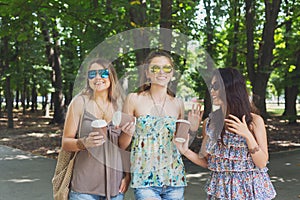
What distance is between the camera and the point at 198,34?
31.5ft

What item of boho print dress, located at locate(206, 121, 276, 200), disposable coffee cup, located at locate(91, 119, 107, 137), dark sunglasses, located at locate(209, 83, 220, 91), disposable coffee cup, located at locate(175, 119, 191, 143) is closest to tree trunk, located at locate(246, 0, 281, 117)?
boho print dress, located at locate(206, 121, 276, 200)

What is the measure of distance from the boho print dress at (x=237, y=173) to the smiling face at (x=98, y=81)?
804 mm

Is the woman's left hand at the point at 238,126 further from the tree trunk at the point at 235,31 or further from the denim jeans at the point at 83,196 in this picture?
the tree trunk at the point at 235,31

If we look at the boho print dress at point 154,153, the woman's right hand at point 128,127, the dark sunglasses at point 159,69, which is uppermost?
the dark sunglasses at point 159,69

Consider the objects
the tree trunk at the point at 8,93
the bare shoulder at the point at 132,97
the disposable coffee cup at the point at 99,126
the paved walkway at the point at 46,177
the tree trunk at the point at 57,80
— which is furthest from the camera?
the tree trunk at the point at 57,80

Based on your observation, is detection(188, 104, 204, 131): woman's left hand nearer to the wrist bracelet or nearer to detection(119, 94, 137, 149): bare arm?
detection(119, 94, 137, 149): bare arm

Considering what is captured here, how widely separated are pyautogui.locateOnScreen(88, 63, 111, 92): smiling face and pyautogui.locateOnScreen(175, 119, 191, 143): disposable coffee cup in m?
0.55

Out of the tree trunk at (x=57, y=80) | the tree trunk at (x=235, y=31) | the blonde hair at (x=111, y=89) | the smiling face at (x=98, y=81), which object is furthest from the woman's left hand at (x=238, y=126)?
the tree trunk at (x=57, y=80)

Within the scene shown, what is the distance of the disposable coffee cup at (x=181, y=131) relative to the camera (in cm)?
250

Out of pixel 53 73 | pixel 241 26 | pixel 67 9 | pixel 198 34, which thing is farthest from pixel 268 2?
pixel 53 73

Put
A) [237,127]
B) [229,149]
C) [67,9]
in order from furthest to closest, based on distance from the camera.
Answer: [67,9], [229,149], [237,127]

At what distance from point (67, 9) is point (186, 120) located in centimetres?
701

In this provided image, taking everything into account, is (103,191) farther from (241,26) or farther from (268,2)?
(241,26)

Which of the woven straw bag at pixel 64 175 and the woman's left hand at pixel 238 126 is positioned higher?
the woman's left hand at pixel 238 126
